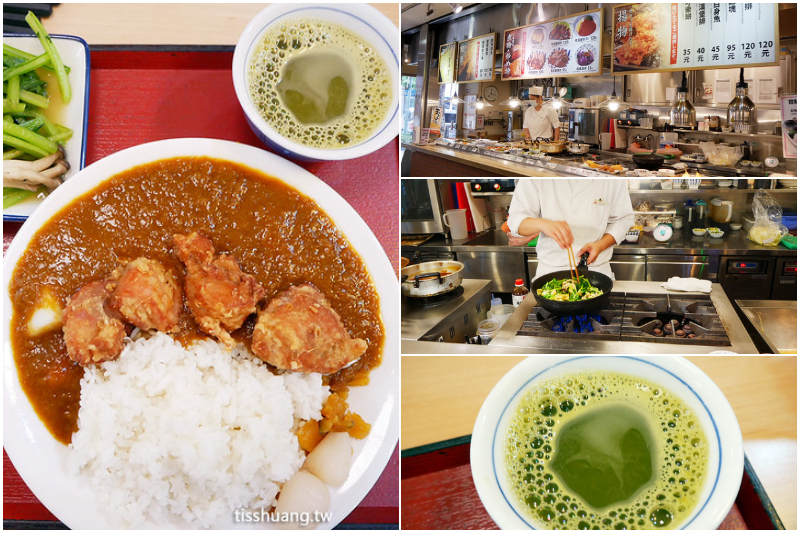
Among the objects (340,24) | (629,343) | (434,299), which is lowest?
(629,343)

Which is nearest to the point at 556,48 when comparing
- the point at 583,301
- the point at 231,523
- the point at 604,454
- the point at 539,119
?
the point at 539,119

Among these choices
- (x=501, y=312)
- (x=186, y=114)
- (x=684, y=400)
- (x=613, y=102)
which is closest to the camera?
(x=684, y=400)

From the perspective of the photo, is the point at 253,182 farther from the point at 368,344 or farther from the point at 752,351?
the point at 752,351

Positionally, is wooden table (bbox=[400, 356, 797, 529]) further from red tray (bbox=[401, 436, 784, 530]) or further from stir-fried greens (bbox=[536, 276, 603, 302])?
stir-fried greens (bbox=[536, 276, 603, 302])

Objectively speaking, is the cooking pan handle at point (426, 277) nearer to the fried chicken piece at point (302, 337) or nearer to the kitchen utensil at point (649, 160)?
the fried chicken piece at point (302, 337)

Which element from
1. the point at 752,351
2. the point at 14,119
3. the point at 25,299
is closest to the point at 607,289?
the point at 752,351

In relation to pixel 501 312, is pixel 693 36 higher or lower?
higher

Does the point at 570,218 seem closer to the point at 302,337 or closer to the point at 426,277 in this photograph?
the point at 426,277

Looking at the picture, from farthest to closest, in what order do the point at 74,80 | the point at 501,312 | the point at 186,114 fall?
1. the point at 186,114
2. the point at 74,80
3. the point at 501,312
